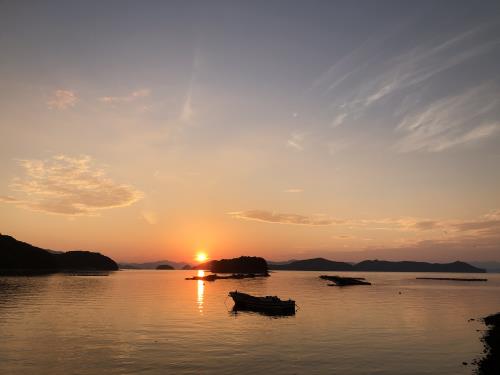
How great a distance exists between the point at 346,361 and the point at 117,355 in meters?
22.8

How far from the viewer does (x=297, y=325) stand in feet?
200

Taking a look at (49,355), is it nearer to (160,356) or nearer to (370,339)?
(160,356)

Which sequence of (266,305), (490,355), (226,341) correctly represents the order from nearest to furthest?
1. (490,355)
2. (226,341)
3. (266,305)

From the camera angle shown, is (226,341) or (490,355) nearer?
(490,355)

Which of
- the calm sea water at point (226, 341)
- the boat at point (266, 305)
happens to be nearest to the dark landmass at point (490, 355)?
the calm sea water at point (226, 341)

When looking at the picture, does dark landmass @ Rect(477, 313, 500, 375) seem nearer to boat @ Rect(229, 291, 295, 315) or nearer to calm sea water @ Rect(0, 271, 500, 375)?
calm sea water @ Rect(0, 271, 500, 375)

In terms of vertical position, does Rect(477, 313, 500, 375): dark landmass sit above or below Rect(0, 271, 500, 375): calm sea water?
below

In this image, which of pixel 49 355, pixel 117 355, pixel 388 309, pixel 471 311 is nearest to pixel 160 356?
pixel 117 355

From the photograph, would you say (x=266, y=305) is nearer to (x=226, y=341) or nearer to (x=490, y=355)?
(x=226, y=341)

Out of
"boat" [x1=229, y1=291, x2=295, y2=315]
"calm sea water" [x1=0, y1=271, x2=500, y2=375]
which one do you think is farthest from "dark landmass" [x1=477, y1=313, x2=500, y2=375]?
"boat" [x1=229, y1=291, x2=295, y2=315]

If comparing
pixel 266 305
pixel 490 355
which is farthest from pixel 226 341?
pixel 266 305

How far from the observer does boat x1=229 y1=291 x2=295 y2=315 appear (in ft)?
241

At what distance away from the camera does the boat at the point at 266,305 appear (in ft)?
241

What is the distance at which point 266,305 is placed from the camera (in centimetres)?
7606
